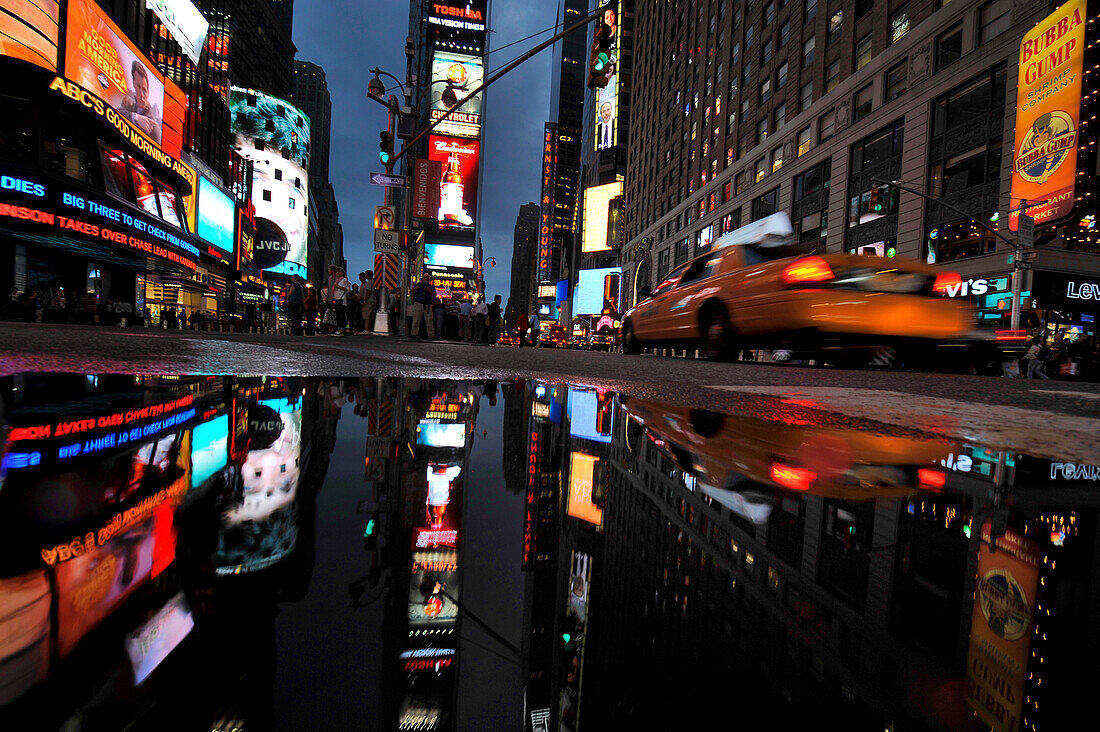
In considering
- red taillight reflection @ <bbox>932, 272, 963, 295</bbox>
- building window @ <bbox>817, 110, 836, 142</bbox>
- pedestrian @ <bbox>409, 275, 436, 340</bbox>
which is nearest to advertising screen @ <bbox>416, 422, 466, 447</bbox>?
red taillight reflection @ <bbox>932, 272, 963, 295</bbox>

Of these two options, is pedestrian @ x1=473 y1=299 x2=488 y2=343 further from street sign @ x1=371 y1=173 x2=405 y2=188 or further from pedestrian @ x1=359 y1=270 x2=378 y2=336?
street sign @ x1=371 y1=173 x2=405 y2=188

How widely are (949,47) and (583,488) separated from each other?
88.5 feet

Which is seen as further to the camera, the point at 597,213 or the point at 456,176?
the point at 597,213

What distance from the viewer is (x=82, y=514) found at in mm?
657

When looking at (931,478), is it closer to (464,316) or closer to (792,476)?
(792,476)

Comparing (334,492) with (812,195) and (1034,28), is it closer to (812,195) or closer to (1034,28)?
(1034,28)

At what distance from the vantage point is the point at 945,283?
18.4 feet

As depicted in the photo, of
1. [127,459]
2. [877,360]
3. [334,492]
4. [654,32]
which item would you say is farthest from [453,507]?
[654,32]

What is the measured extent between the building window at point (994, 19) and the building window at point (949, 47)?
29.3 inches

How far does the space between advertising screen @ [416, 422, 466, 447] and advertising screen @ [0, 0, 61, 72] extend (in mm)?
27639

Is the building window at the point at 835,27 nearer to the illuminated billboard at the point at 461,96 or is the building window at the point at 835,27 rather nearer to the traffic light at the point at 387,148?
the traffic light at the point at 387,148

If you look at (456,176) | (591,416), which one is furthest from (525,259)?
(591,416)

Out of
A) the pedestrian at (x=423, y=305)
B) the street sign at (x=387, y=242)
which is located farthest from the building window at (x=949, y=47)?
the street sign at (x=387, y=242)

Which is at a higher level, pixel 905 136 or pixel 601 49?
pixel 905 136
